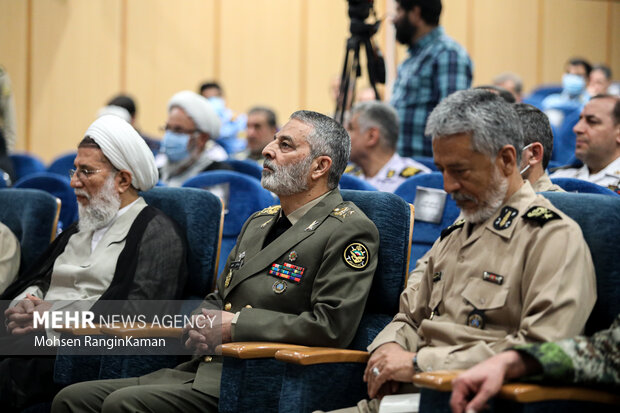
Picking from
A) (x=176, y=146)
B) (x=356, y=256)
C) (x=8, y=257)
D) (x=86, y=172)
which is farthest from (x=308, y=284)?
(x=176, y=146)

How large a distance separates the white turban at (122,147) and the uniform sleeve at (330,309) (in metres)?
0.90

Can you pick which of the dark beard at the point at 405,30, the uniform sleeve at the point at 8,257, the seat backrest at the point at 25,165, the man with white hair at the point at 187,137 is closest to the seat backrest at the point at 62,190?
the man with white hair at the point at 187,137

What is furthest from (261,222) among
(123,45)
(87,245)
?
(123,45)

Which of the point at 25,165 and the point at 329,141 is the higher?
the point at 329,141

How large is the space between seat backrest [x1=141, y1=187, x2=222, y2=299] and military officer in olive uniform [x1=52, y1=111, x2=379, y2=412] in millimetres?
205

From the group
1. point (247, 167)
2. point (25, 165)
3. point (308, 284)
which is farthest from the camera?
point (25, 165)

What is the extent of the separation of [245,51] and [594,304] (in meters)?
6.64

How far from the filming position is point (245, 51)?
8117mm

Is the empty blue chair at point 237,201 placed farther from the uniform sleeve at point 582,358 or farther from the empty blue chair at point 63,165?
the empty blue chair at point 63,165

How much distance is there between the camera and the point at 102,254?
2.83 meters

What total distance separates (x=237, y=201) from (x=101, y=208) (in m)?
0.67

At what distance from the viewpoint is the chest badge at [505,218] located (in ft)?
6.33

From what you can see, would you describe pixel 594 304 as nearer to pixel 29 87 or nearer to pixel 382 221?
pixel 382 221

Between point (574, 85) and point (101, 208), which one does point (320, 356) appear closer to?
point (101, 208)
